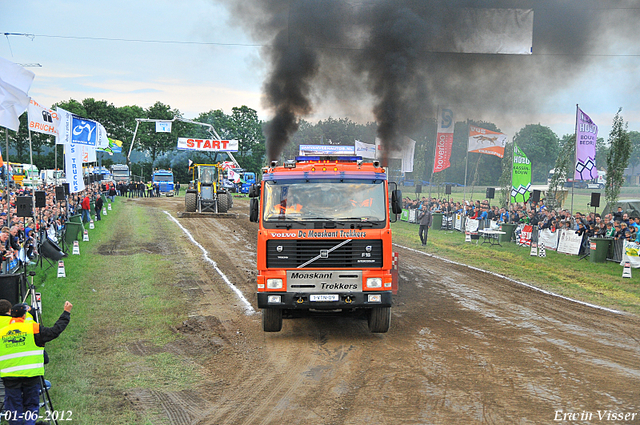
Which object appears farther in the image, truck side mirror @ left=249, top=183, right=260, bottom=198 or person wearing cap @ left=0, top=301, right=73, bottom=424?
truck side mirror @ left=249, top=183, right=260, bottom=198

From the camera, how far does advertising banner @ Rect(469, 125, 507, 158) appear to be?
25500 mm

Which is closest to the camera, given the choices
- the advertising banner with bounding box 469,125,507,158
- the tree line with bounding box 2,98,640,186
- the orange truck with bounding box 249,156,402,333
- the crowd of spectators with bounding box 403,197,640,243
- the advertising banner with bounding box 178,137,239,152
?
the orange truck with bounding box 249,156,402,333

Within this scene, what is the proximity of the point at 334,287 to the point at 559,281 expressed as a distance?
9.35 meters

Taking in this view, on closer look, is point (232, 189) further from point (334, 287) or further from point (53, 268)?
point (334, 287)

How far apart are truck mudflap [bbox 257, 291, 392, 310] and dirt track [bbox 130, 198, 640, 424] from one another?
76 centimetres

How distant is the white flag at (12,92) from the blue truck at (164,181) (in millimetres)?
43482

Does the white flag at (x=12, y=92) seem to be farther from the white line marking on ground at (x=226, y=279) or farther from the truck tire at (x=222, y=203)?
the truck tire at (x=222, y=203)

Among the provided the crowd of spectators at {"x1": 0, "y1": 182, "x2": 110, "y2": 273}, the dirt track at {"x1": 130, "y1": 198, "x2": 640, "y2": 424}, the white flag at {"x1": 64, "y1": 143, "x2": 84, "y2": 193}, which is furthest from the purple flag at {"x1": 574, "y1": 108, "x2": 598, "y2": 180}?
the crowd of spectators at {"x1": 0, "y1": 182, "x2": 110, "y2": 273}

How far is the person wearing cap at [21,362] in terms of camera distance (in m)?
5.57

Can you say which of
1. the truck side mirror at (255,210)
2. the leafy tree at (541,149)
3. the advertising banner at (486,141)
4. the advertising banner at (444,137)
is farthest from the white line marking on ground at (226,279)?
the leafy tree at (541,149)

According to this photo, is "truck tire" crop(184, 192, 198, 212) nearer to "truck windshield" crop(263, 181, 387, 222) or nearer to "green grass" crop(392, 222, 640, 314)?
"green grass" crop(392, 222, 640, 314)

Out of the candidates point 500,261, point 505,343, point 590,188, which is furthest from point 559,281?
point 590,188

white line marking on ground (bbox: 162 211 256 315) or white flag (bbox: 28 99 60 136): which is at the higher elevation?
white flag (bbox: 28 99 60 136)

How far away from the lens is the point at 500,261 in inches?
734
